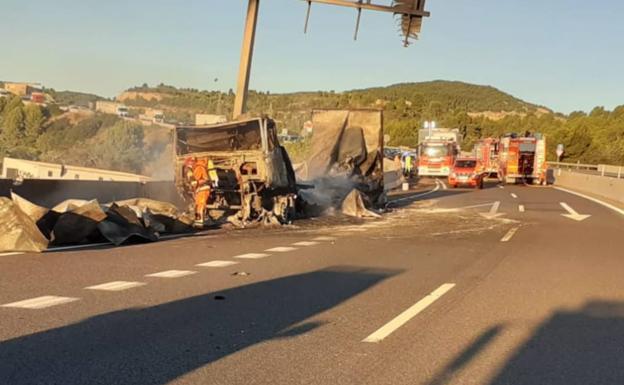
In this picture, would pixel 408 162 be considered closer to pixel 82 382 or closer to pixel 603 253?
pixel 603 253

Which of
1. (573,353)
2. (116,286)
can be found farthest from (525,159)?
(573,353)

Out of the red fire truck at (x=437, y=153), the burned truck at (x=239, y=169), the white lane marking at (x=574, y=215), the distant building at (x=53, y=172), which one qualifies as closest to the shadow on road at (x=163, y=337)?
the burned truck at (x=239, y=169)

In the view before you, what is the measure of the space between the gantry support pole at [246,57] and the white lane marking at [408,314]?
576 inches

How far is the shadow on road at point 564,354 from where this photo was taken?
515 cm

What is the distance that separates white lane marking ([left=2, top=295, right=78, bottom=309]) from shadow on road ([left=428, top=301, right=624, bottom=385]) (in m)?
4.26

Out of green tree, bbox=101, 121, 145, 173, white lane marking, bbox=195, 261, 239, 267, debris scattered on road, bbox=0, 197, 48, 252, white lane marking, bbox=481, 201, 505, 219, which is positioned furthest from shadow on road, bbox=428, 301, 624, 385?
green tree, bbox=101, 121, 145, 173

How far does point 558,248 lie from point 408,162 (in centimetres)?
3427

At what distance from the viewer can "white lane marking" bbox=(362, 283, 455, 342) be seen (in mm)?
6289

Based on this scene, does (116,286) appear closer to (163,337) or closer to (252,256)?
(163,337)

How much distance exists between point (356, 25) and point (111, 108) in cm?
6891

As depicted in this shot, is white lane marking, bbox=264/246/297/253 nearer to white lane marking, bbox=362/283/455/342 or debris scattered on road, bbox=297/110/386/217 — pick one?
white lane marking, bbox=362/283/455/342

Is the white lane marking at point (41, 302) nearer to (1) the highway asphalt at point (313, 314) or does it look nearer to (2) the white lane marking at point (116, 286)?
(1) the highway asphalt at point (313, 314)

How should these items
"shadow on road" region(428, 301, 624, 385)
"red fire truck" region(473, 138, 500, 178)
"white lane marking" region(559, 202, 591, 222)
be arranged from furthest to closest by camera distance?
"red fire truck" region(473, 138, 500, 178) < "white lane marking" region(559, 202, 591, 222) < "shadow on road" region(428, 301, 624, 385)

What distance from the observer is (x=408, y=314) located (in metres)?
7.23
